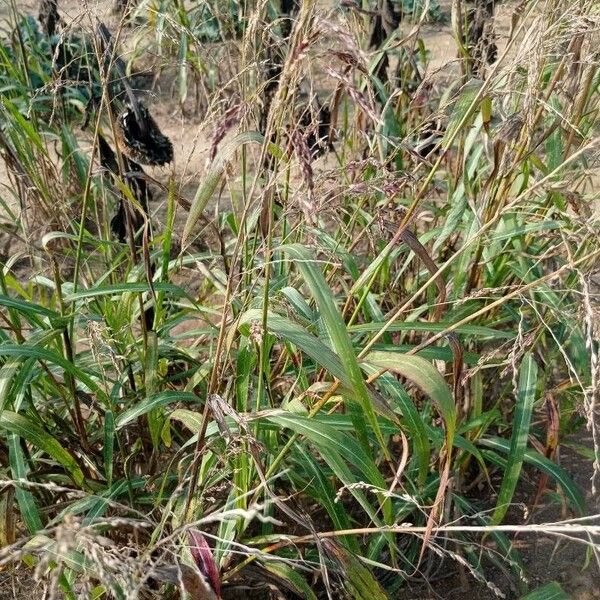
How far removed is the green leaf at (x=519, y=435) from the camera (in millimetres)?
1433

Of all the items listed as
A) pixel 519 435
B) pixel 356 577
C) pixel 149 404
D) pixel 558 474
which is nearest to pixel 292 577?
pixel 356 577

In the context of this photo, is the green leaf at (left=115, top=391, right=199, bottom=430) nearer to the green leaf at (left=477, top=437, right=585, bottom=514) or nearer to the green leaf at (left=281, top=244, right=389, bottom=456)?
the green leaf at (left=281, top=244, right=389, bottom=456)

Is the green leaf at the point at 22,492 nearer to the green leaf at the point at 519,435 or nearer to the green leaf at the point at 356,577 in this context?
the green leaf at the point at 356,577

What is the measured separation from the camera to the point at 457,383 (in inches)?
50.0

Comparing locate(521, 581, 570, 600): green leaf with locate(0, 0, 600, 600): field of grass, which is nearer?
locate(0, 0, 600, 600): field of grass

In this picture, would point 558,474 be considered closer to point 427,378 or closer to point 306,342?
point 427,378

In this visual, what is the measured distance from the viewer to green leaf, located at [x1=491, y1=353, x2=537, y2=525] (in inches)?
56.4

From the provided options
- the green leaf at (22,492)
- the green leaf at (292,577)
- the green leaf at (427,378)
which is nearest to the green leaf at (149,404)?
the green leaf at (22,492)

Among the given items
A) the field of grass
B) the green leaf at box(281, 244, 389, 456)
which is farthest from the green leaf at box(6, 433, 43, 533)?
the green leaf at box(281, 244, 389, 456)

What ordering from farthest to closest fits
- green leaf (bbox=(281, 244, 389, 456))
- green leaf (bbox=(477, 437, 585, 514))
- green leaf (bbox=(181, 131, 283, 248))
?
green leaf (bbox=(477, 437, 585, 514)) → green leaf (bbox=(181, 131, 283, 248)) → green leaf (bbox=(281, 244, 389, 456))

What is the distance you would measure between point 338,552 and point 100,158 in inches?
Answer: 52.7

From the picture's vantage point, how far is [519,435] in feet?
4.79

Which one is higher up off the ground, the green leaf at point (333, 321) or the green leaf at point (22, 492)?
the green leaf at point (333, 321)

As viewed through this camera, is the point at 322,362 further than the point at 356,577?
No
